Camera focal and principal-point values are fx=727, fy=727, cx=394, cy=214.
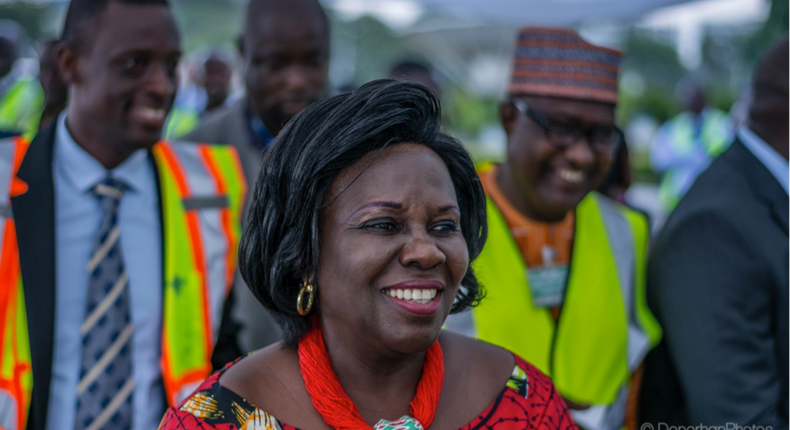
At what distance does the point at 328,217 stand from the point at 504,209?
1490 millimetres

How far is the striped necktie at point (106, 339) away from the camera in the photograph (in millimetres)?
2311

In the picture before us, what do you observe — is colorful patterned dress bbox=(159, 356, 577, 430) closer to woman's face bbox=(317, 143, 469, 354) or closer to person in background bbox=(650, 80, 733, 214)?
woman's face bbox=(317, 143, 469, 354)

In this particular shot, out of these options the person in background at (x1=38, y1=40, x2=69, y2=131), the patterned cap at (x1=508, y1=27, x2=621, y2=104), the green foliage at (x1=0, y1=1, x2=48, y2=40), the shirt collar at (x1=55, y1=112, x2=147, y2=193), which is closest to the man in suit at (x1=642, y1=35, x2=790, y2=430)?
the patterned cap at (x1=508, y1=27, x2=621, y2=104)

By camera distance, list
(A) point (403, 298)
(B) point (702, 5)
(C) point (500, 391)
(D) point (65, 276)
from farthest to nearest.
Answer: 1. (B) point (702, 5)
2. (D) point (65, 276)
3. (C) point (500, 391)
4. (A) point (403, 298)

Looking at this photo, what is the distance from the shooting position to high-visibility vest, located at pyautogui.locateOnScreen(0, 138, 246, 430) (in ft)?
7.12

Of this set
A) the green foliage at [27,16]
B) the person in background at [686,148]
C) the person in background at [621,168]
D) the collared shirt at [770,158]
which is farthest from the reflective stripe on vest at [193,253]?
the green foliage at [27,16]

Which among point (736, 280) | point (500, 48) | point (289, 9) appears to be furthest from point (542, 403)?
point (500, 48)

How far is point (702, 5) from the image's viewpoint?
7.42 meters

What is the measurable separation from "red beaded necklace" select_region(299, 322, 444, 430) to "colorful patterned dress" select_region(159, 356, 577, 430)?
10 cm

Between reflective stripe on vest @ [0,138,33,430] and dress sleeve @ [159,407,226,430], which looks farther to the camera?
reflective stripe on vest @ [0,138,33,430]

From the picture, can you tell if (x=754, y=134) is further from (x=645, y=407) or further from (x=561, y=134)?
(x=645, y=407)

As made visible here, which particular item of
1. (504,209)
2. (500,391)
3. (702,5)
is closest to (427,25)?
(702,5)

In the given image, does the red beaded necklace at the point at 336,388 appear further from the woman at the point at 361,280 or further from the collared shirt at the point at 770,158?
the collared shirt at the point at 770,158

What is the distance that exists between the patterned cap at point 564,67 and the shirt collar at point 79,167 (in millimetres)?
1633
